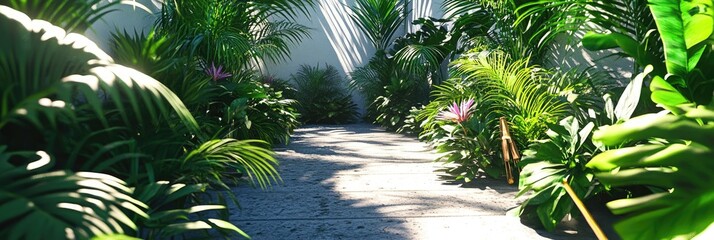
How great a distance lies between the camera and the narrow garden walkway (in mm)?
2959

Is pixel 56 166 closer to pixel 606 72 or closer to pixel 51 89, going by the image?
pixel 51 89

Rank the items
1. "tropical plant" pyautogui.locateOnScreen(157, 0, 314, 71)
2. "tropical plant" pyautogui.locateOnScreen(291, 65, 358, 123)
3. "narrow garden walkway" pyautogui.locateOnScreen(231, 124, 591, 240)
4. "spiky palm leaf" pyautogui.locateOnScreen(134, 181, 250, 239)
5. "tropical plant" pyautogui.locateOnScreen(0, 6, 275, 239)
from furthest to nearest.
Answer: "tropical plant" pyautogui.locateOnScreen(291, 65, 358, 123)
"tropical plant" pyautogui.locateOnScreen(157, 0, 314, 71)
"narrow garden walkway" pyautogui.locateOnScreen(231, 124, 591, 240)
"spiky palm leaf" pyautogui.locateOnScreen(134, 181, 250, 239)
"tropical plant" pyautogui.locateOnScreen(0, 6, 275, 239)

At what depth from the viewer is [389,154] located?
5746 millimetres

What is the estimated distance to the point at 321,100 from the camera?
34.1 ft

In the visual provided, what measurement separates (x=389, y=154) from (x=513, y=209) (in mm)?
2615

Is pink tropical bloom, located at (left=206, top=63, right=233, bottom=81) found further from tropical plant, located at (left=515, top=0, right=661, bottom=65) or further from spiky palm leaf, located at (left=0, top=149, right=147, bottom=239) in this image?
spiky palm leaf, located at (left=0, top=149, right=147, bottom=239)

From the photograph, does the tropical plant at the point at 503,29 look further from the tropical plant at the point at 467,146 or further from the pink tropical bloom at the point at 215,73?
the pink tropical bloom at the point at 215,73

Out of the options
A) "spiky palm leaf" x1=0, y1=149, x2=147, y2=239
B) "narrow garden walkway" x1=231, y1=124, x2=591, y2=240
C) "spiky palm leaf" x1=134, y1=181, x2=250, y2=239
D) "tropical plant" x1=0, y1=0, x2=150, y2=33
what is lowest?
"narrow garden walkway" x1=231, y1=124, x2=591, y2=240

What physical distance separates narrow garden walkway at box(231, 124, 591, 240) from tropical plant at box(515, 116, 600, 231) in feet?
0.41

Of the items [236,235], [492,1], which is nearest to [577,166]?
[236,235]

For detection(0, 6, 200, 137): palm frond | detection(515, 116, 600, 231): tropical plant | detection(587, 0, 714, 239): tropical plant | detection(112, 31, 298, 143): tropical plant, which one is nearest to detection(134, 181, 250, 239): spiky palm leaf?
detection(0, 6, 200, 137): palm frond

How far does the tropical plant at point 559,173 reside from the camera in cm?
280

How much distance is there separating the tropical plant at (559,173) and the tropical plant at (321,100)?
23.9ft

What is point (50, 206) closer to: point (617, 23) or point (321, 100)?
point (617, 23)
